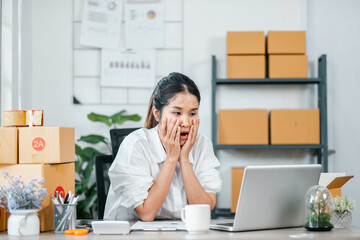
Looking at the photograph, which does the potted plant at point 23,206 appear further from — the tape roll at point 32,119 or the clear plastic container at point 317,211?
the clear plastic container at point 317,211

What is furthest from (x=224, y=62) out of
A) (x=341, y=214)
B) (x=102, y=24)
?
(x=341, y=214)

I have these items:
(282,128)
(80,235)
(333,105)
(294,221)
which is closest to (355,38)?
(333,105)

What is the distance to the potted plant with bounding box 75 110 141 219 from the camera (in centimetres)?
314

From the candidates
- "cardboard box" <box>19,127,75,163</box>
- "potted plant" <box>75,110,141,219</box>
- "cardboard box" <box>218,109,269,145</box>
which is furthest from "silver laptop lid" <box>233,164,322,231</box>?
"potted plant" <box>75,110,141,219</box>

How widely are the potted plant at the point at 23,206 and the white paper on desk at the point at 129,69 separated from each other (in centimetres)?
213

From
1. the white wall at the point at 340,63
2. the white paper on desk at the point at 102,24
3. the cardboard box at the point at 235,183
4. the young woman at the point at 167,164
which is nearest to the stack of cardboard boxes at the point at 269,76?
the cardboard box at the point at 235,183

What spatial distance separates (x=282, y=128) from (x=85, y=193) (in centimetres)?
141

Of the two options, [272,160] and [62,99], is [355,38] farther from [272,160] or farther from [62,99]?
[62,99]

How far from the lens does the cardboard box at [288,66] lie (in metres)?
3.16

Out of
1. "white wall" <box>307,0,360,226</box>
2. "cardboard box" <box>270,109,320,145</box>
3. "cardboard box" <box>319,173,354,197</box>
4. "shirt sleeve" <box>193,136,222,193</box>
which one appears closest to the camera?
"cardboard box" <box>319,173,354,197</box>

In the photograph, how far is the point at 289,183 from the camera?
1370 mm

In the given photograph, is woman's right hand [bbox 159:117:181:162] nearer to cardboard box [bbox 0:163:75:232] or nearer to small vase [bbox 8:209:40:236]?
cardboard box [bbox 0:163:75:232]

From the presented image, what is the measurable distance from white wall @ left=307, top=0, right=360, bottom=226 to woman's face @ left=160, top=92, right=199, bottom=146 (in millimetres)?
1811

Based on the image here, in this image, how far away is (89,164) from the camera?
10.4 feet
